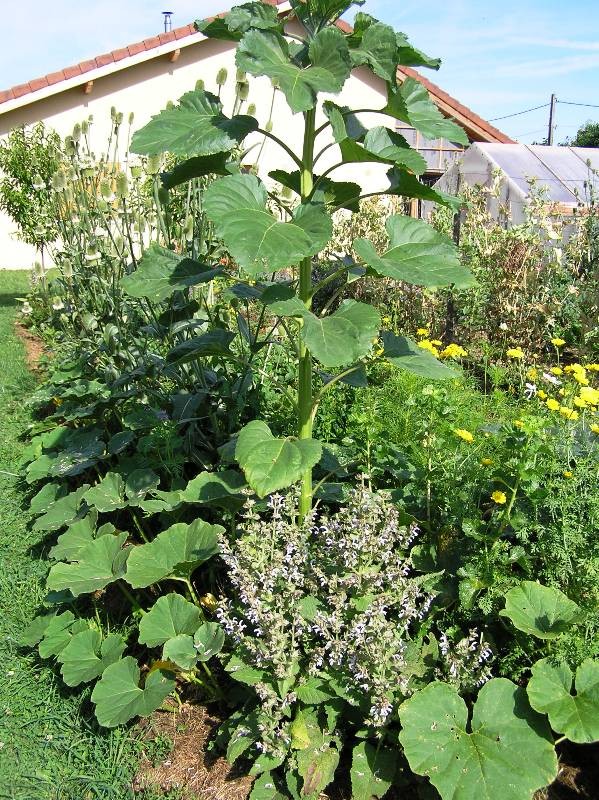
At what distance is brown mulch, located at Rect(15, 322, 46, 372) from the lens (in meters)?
6.67

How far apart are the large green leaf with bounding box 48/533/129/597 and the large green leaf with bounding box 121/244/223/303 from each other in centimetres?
100

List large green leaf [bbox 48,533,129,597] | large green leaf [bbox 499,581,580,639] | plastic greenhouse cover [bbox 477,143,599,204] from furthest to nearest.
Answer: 1. plastic greenhouse cover [bbox 477,143,599,204]
2. large green leaf [bbox 48,533,129,597]
3. large green leaf [bbox 499,581,580,639]

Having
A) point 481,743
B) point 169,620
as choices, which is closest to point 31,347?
point 169,620

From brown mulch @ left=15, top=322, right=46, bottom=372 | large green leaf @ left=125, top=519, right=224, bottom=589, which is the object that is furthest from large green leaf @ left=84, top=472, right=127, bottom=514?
brown mulch @ left=15, top=322, right=46, bottom=372

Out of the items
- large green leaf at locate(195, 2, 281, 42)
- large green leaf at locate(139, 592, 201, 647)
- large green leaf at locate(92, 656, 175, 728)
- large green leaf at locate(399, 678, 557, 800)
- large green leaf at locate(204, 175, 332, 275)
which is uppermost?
large green leaf at locate(195, 2, 281, 42)

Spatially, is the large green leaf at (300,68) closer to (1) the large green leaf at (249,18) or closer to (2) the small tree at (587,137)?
(1) the large green leaf at (249,18)

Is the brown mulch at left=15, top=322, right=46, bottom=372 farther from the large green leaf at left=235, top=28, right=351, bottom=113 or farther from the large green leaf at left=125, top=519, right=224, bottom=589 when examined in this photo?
the large green leaf at left=235, top=28, right=351, bottom=113

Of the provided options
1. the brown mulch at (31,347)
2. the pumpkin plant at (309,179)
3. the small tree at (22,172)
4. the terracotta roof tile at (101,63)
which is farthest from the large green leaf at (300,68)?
the terracotta roof tile at (101,63)

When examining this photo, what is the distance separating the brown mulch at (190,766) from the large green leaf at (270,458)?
0.93m

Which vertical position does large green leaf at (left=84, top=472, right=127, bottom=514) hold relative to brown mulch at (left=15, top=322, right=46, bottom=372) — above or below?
above

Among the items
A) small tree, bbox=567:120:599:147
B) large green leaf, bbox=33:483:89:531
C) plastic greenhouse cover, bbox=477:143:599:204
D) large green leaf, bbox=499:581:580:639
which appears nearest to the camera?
large green leaf, bbox=499:581:580:639

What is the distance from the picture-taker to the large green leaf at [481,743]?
1.78 m

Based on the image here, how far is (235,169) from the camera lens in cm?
242

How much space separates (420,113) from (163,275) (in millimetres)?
1019
